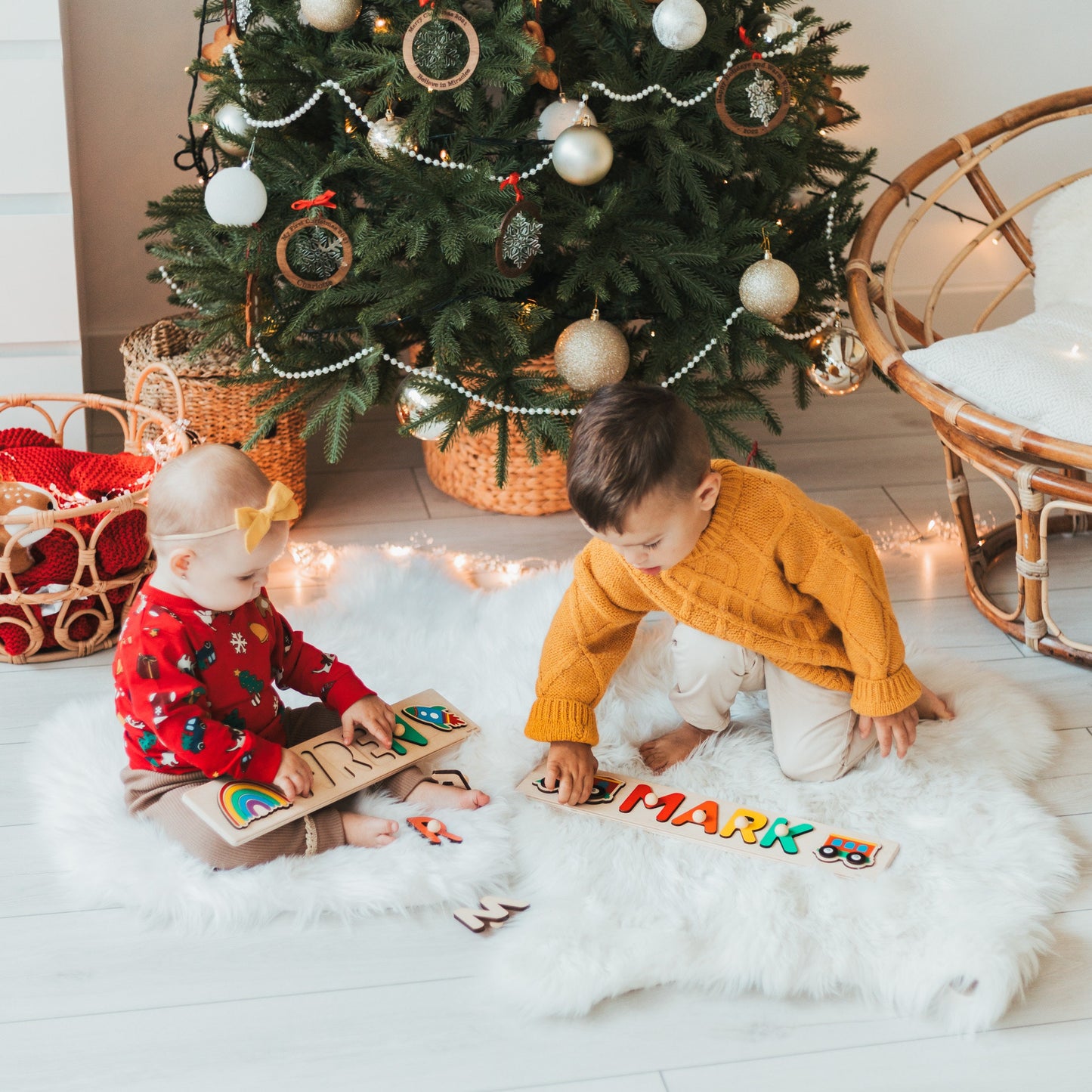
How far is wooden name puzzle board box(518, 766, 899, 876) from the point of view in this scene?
49.6 inches

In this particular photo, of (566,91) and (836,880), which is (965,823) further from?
(566,91)

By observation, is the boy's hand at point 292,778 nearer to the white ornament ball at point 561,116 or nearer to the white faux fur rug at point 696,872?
the white faux fur rug at point 696,872

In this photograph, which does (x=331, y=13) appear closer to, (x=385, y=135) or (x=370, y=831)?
(x=385, y=135)

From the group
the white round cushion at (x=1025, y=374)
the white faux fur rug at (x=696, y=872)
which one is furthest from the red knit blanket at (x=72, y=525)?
the white round cushion at (x=1025, y=374)

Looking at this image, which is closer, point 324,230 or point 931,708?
point 931,708

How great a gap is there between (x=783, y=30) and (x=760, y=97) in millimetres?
163

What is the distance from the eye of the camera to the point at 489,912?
48.5 inches

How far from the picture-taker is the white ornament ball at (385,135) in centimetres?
162

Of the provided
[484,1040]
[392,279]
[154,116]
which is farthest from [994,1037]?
[154,116]

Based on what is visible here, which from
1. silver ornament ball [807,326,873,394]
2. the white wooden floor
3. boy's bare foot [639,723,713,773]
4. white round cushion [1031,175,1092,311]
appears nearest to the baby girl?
the white wooden floor

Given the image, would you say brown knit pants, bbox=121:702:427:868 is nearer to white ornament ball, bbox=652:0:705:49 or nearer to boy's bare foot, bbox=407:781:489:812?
boy's bare foot, bbox=407:781:489:812

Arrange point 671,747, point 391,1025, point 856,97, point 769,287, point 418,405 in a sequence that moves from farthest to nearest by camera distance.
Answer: point 856,97
point 418,405
point 769,287
point 671,747
point 391,1025

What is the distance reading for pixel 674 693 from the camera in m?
1.47

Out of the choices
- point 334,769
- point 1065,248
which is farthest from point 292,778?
point 1065,248
